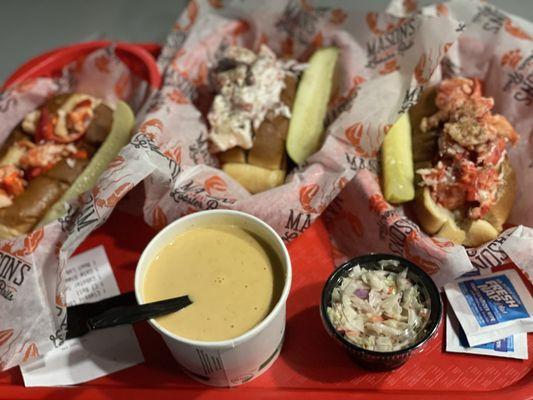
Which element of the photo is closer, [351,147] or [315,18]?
[351,147]

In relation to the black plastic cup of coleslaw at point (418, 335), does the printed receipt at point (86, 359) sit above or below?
below

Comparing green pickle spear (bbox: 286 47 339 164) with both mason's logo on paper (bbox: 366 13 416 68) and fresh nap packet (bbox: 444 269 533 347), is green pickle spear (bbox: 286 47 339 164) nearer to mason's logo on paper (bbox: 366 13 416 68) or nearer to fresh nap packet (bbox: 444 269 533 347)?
mason's logo on paper (bbox: 366 13 416 68)

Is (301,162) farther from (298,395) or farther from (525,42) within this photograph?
(525,42)

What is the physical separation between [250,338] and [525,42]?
4.59ft

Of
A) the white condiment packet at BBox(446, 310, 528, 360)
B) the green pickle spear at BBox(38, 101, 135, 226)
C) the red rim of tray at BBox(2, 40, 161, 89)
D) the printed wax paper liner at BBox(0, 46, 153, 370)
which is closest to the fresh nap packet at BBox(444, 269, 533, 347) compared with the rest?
the white condiment packet at BBox(446, 310, 528, 360)

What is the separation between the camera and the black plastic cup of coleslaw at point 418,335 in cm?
139

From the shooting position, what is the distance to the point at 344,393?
1504 mm

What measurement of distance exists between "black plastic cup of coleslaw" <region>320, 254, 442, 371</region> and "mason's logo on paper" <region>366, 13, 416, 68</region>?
82 centimetres

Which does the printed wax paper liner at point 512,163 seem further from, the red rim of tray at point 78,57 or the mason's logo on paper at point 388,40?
the red rim of tray at point 78,57

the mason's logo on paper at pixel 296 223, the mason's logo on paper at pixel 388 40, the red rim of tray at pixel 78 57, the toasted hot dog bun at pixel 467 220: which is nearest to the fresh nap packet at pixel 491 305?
the toasted hot dog bun at pixel 467 220

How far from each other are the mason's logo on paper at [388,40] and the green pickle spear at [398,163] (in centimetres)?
26

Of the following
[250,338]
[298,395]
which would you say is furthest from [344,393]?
[250,338]

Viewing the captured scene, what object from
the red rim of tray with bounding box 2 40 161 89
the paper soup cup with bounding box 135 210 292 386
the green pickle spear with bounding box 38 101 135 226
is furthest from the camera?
the red rim of tray with bounding box 2 40 161 89

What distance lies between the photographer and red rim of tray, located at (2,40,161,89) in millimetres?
2148
